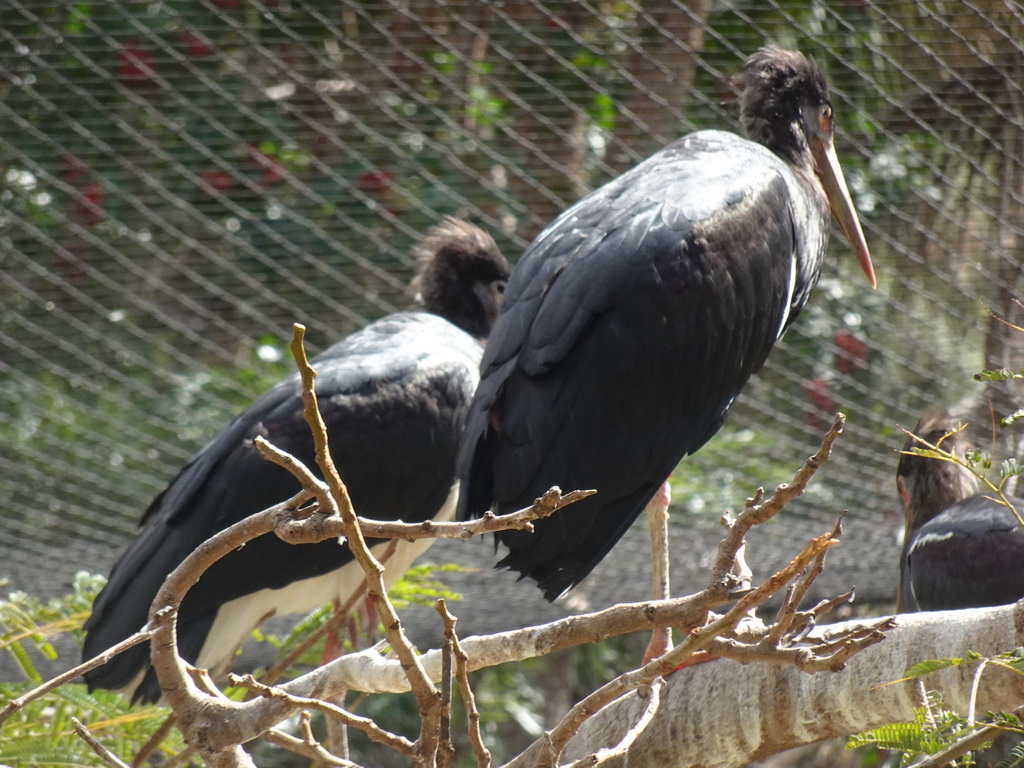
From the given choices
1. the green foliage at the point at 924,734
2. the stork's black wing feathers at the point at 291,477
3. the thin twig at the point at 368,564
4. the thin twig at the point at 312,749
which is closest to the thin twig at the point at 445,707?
the thin twig at the point at 368,564

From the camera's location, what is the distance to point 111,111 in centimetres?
404

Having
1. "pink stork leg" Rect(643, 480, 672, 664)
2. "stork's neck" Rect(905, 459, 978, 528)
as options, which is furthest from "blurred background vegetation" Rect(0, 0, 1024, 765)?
"pink stork leg" Rect(643, 480, 672, 664)

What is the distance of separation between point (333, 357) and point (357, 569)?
53cm

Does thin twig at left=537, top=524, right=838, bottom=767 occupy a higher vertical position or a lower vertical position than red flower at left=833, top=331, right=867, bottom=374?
higher

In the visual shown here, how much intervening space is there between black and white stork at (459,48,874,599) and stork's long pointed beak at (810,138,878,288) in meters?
0.57

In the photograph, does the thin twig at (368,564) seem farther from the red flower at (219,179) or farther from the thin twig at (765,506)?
the red flower at (219,179)

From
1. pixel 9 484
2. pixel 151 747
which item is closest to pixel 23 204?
pixel 9 484

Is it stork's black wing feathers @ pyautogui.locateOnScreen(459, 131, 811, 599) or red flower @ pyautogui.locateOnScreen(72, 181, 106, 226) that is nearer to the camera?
stork's black wing feathers @ pyautogui.locateOnScreen(459, 131, 811, 599)

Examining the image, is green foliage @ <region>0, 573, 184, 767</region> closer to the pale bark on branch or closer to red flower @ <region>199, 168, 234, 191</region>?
the pale bark on branch

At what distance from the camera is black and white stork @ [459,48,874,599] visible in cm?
238

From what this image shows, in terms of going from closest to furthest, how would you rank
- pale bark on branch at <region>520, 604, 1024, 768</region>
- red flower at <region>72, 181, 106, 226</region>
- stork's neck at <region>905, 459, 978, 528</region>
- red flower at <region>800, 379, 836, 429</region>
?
pale bark on branch at <region>520, 604, 1024, 768</region> → stork's neck at <region>905, 459, 978, 528</region> → red flower at <region>72, 181, 106, 226</region> → red flower at <region>800, 379, 836, 429</region>

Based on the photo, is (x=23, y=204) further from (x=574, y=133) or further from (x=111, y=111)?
(x=574, y=133)

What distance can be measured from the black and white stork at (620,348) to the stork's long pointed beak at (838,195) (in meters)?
0.57

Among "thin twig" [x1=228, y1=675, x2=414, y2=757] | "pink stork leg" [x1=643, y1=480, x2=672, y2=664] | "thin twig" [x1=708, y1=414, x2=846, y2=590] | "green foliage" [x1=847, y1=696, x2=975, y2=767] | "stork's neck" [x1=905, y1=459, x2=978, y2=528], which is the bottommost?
"stork's neck" [x1=905, y1=459, x2=978, y2=528]
